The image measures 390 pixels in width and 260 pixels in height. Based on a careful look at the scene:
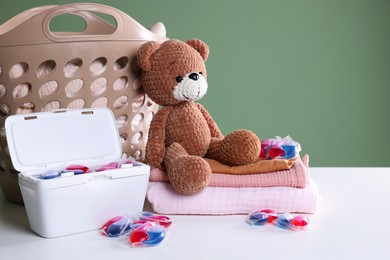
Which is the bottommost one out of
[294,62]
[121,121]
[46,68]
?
[294,62]

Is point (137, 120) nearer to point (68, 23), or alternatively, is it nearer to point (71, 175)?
point (71, 175)

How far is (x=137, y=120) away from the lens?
1135mm

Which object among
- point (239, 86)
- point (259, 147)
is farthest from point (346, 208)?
point (239, 86)

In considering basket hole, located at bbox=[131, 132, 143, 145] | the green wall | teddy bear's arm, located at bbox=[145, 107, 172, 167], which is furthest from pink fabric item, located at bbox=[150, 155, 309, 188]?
the green wall

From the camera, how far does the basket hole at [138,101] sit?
1.11 m

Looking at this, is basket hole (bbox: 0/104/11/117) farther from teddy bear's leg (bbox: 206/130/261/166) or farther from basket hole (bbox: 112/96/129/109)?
teddy bear's leg (bbox: 206/130/261/166)

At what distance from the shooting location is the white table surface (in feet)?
2.61

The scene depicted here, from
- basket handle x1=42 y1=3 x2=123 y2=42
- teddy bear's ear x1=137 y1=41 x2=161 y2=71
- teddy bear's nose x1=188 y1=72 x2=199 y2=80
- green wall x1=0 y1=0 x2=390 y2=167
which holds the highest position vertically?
basket handle x1=42 y1=3 x2=123 y2=42

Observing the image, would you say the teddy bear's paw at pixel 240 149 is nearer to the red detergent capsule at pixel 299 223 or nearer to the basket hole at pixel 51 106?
the red detergent capsule at pixel 299 223

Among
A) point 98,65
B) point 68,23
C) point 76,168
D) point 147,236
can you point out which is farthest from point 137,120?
point 68,23

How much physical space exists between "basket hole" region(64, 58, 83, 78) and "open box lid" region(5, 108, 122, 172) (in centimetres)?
8

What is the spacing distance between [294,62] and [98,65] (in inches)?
47.3

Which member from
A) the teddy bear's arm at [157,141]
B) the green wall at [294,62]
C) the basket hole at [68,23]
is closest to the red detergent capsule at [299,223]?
the teddy bear's arm at [157,141]

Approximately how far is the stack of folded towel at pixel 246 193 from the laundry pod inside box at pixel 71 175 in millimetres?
54
